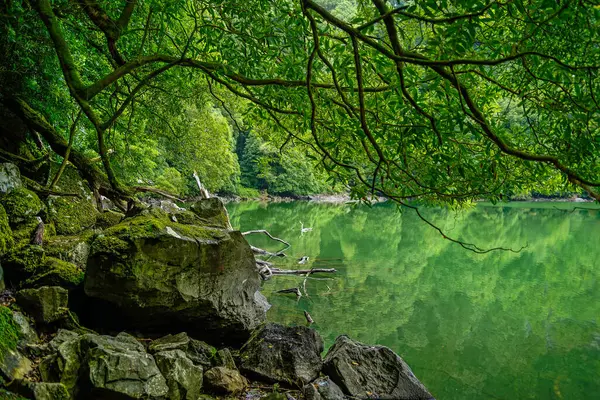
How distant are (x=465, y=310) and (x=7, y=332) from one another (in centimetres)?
1255

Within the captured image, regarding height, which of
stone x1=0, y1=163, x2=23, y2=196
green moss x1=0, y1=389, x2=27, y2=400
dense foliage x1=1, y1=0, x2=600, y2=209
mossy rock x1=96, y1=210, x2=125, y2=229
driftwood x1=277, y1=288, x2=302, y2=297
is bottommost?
green moss x1=0, y1=389, x2=27, y2=400

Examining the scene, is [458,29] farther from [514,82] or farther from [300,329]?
[300,329]

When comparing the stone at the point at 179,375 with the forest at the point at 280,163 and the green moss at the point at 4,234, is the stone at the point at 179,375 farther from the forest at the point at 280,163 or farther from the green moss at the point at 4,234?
the green moss at the point at 4,234

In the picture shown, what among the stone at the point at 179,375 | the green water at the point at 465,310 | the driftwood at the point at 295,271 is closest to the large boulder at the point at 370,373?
the green water at the point at 465,310

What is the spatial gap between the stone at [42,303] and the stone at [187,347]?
130 cm

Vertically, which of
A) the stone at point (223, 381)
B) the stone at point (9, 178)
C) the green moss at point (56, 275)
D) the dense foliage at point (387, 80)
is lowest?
the stone at point (223, 381)

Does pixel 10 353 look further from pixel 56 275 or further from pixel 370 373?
pixel 370 373

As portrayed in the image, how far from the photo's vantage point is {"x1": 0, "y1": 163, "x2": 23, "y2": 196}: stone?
7027 millimetres

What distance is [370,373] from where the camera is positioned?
23.1 ft

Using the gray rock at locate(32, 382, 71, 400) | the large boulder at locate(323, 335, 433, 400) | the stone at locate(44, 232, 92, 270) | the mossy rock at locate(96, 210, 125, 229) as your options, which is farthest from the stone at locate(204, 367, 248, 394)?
the mossy rock at locate(96, 210, 125, 229)

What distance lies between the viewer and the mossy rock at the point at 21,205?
6.79m

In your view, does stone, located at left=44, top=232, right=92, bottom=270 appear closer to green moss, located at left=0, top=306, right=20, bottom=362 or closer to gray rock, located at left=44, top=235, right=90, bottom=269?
gray rock, located at left=44, top=235, right=90, bottom=269

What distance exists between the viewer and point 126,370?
477 centimetres

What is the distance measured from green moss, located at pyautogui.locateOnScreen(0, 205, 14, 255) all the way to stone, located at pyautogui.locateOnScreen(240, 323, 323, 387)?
12.4 ft
